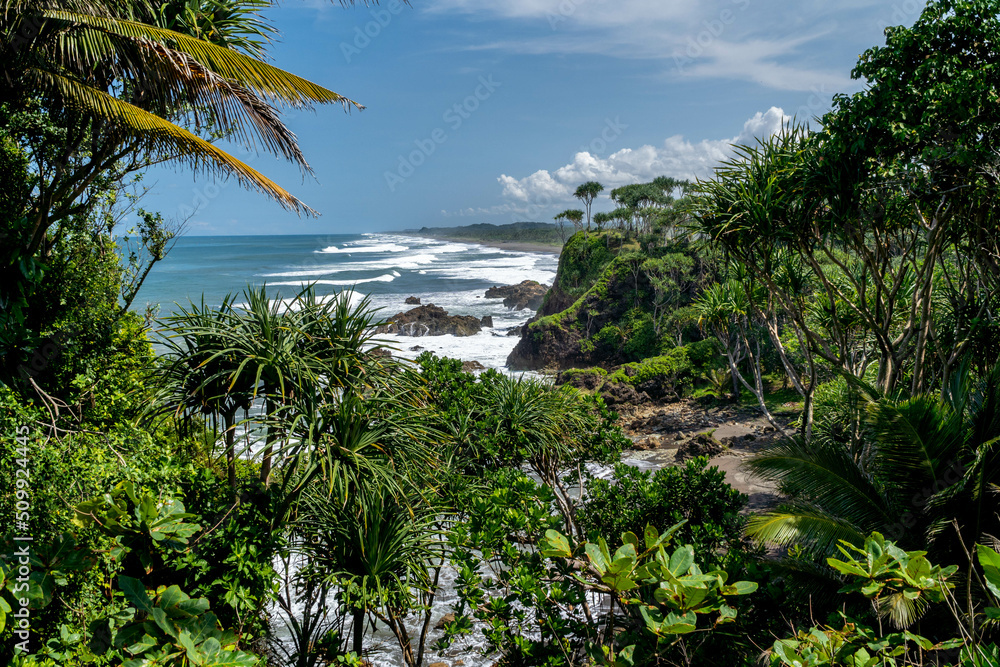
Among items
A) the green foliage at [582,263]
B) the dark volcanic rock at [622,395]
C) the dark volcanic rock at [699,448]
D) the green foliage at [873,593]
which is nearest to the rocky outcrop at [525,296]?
the green foliage at [582,263]

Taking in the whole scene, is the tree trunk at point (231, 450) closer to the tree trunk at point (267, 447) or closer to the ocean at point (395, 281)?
the tree trunk at point (267, 447)

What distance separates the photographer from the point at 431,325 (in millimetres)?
34500

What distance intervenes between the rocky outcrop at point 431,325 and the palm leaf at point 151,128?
28.7 m

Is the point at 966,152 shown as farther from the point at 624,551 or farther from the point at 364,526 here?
the point at 364,526

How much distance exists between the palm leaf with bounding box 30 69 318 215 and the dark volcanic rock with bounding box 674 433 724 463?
41.3 feet

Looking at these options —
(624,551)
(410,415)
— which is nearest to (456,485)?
(410,415)

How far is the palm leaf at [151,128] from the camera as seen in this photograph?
4445mm

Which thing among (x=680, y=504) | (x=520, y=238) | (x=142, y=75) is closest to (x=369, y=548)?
(x=680, y=504)

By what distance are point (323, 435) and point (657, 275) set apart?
86.3 ft

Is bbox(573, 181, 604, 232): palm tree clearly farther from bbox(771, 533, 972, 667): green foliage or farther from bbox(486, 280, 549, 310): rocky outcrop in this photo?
bbox(771, 533, 972, 667): green foliage

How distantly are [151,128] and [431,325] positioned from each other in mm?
30096

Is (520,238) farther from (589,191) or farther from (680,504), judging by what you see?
(680,504)

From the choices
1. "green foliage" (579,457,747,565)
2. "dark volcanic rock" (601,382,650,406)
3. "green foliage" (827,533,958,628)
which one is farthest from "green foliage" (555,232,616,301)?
"green foliage" (827,533,958,628)

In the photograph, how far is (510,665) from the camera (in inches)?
168
